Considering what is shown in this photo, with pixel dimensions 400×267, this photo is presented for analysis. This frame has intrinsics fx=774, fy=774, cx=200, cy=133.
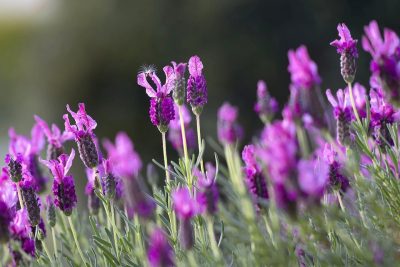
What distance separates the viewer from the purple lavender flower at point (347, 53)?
1606 mm

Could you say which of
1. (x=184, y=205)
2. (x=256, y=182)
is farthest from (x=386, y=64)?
(x=184, y=205)

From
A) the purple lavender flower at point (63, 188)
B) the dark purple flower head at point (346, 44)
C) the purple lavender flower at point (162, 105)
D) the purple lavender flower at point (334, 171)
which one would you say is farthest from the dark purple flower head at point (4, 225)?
the dark purple flower head at point (346, 44)

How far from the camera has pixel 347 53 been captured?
1618 millimetres

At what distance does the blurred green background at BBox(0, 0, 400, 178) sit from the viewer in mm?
5254

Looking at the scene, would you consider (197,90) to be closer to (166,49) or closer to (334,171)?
(334,171)

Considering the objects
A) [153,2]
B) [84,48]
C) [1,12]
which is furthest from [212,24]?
[1,12]

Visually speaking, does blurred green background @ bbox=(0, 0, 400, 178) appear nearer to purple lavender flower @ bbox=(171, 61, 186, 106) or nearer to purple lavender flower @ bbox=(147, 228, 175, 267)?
purple lavender flower @ bbox=(171, 61, 186, 106)

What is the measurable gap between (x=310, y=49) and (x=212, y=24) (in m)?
0.71

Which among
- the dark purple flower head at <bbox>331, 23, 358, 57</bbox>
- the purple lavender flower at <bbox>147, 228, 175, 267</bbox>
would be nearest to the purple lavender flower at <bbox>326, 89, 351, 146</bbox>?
the dark purple flower head at <bbox>331, 23, 358, 57</bbox>

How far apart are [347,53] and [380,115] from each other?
17 centimetres

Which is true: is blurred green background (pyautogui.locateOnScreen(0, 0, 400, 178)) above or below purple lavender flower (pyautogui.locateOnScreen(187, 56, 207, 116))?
above

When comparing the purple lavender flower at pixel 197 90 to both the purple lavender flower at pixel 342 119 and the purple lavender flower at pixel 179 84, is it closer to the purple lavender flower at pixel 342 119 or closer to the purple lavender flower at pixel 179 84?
the purple lavender flower at pixel 179 84

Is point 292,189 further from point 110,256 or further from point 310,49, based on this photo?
point 310,49

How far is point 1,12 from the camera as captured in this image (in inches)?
763
